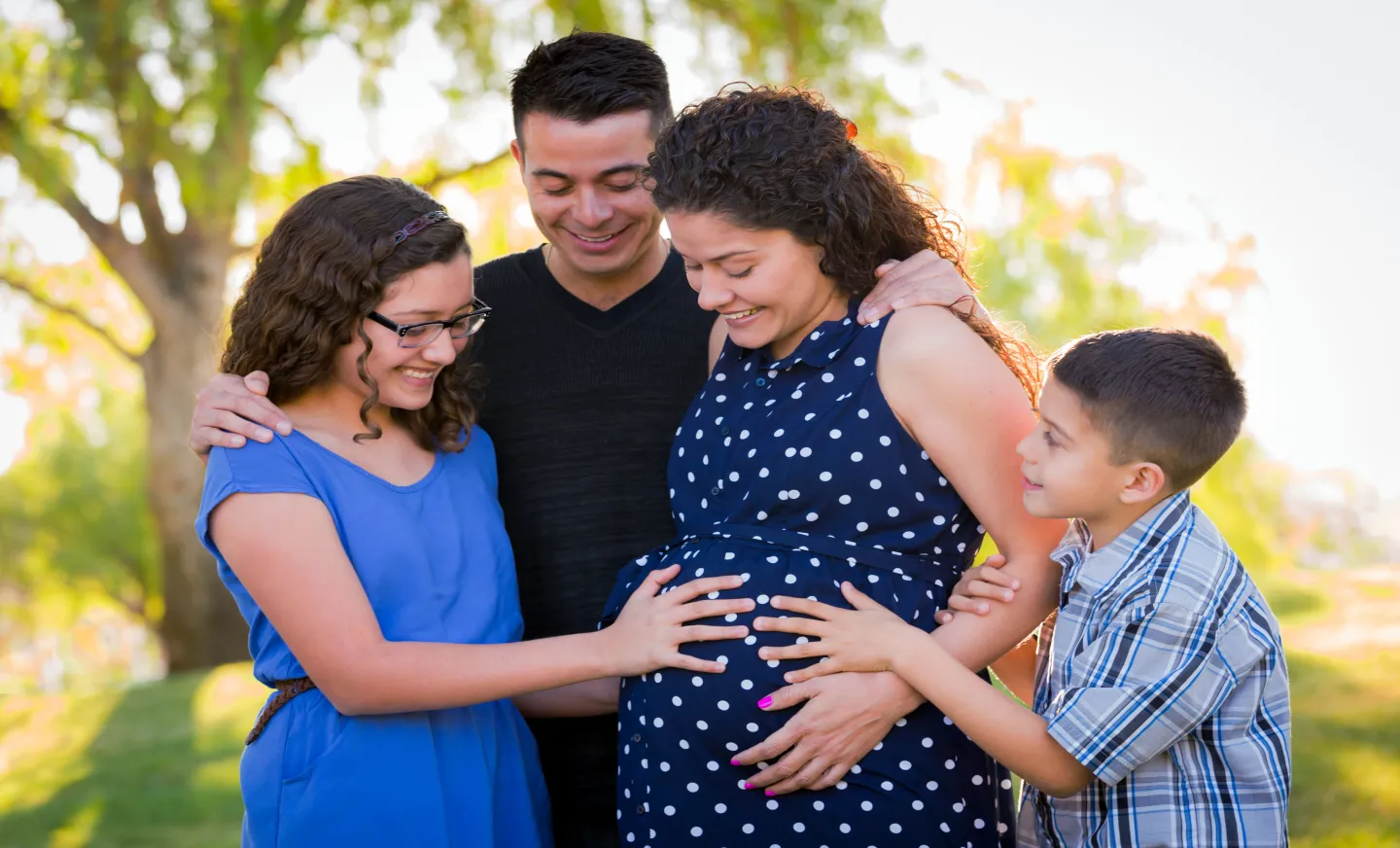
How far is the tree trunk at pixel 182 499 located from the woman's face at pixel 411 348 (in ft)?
25.2

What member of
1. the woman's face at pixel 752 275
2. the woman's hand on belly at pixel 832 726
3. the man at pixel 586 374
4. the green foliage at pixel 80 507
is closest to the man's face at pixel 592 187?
the man at pixel 586 374

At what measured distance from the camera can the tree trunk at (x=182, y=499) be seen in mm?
9555

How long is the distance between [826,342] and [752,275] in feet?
0.58

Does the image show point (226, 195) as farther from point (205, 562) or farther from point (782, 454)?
point (782, 454)

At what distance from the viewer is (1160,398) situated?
1963mm

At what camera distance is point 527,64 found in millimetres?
2840

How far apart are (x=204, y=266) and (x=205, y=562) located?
7.47 feet

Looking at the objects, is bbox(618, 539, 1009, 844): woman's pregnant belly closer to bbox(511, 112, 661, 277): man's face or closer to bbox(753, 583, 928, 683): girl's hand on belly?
bbox(753, 583, 928, 683): girl's hand on belly

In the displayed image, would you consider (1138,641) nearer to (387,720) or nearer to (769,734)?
(769,734)

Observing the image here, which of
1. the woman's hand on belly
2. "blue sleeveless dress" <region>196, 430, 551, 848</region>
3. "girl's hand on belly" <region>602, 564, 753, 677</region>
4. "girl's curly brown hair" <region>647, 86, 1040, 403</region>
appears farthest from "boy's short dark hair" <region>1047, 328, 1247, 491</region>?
"blue sleeveless dress" <region>196, 430, 551, 848</region>

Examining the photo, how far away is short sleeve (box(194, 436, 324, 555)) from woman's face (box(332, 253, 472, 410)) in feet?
0.77

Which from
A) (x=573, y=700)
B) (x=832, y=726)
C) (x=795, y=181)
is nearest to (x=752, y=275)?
(x=795, y=181)

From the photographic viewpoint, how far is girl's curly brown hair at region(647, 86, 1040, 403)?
2.11 meters

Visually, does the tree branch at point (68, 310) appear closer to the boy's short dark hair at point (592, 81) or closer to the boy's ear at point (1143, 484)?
the boy's short dark hair at point (592, 81)
